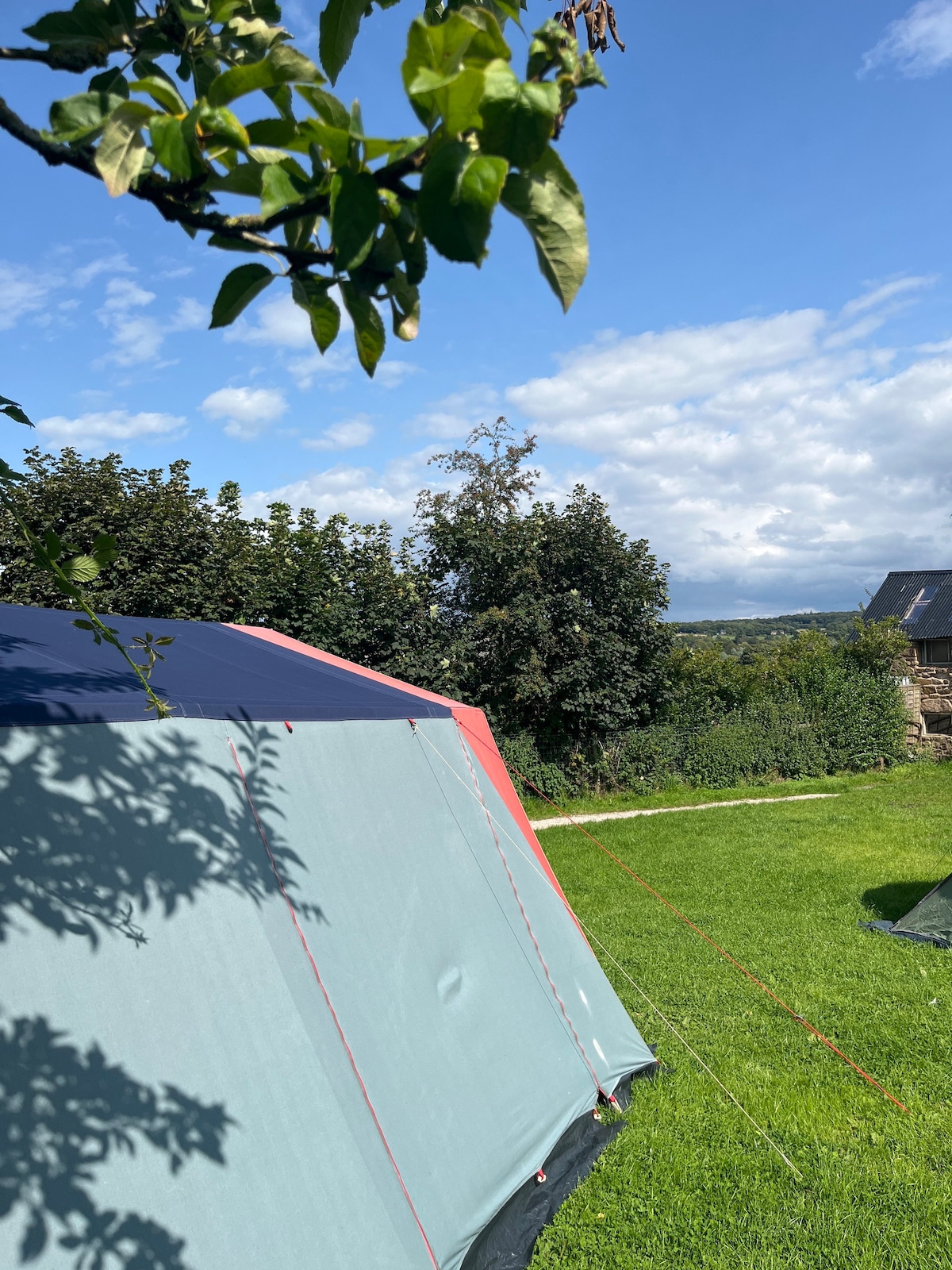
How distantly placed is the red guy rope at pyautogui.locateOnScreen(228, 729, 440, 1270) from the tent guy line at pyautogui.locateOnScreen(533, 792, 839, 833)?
7.77 metres

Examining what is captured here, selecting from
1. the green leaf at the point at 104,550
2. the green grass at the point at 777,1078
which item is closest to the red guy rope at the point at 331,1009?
the green grass at the point at 777,1078

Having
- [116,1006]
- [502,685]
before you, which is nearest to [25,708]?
[116,1006]

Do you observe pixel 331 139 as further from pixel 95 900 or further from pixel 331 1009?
pixel 331 1009

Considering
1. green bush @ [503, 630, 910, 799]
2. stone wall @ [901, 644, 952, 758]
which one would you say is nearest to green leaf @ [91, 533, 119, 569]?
green bush @ [503, 630, 910, 799]

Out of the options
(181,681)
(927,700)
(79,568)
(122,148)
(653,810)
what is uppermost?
(122,148)

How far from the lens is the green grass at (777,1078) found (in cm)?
303

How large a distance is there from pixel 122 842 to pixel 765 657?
47.3 ft

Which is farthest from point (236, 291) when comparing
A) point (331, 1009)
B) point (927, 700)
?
point (927, 700)

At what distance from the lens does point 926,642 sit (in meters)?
17.4

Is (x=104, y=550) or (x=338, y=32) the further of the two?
(x=104, y=550)

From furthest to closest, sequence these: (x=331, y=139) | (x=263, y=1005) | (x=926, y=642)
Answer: (x=926, y=642)
(x=263, y=1005)
(x=331, y=139)

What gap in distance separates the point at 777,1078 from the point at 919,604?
1683cm

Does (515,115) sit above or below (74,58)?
below

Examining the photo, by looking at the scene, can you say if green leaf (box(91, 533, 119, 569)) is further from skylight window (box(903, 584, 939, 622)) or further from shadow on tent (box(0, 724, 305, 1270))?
skylight window (box(903, 584, 939, 622))
